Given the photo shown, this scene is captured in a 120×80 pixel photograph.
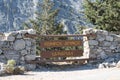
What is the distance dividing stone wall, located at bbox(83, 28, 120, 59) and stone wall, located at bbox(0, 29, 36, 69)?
319 centimetres

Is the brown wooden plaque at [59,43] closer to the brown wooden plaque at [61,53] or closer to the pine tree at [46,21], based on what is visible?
the brown wooden plaque at [61,53]

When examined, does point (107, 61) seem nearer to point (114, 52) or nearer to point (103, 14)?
point (114, 52)

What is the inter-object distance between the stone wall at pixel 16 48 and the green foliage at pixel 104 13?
367 inches

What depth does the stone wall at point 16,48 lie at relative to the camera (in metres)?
17.6

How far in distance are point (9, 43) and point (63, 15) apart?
168636mm

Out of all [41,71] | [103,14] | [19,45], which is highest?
[103,14]

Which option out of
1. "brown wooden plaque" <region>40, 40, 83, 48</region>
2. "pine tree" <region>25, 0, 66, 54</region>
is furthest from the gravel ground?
"pine tree" <region>25, 0, 66, 54</region>

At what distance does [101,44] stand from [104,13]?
8.77m

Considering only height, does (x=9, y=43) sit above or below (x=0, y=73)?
above

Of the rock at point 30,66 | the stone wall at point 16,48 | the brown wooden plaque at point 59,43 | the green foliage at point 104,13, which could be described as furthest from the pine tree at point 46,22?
the rock at point 30,66

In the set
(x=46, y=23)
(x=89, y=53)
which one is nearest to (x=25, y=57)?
(x=89, y=53)

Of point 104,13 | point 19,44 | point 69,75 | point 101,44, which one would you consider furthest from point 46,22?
point 69,75

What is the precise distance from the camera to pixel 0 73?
49.3ft

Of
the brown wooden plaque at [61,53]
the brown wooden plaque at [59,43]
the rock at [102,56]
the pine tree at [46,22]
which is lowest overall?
the rock at [102,56]
